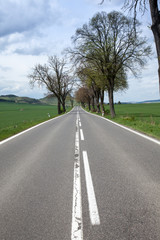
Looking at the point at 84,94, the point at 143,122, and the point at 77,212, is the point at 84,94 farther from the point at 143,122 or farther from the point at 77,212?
the point at 77,212

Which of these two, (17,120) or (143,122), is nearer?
(143,122)

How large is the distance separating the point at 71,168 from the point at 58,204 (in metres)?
1.77

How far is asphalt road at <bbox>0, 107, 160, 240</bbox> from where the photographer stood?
7.67ft

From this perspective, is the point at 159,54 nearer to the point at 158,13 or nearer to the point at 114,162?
the point at 158,13

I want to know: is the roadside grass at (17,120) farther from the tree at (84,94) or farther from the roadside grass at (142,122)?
the tree at (84,94)

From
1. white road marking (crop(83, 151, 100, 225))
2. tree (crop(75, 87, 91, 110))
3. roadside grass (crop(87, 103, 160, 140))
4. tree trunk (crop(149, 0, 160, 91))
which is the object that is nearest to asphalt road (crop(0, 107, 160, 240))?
white road marking (crop(83, 151, 100, 225))

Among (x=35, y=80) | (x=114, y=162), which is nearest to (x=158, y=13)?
(x=114, y=162)

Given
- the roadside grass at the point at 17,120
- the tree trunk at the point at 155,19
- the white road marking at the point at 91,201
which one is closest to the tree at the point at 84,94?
the roadside grass at the point at 17,120

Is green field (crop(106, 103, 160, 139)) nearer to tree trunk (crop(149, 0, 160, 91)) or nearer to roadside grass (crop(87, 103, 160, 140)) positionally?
roadside grass (crop(87, 103, 160, 140))

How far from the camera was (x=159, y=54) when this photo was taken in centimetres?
851

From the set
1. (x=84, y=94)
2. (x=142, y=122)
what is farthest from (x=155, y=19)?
(x=84, y=94)

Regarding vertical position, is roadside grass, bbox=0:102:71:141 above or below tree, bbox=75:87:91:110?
below

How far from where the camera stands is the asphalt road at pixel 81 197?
2338 millimetres

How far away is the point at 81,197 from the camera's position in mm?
3207
